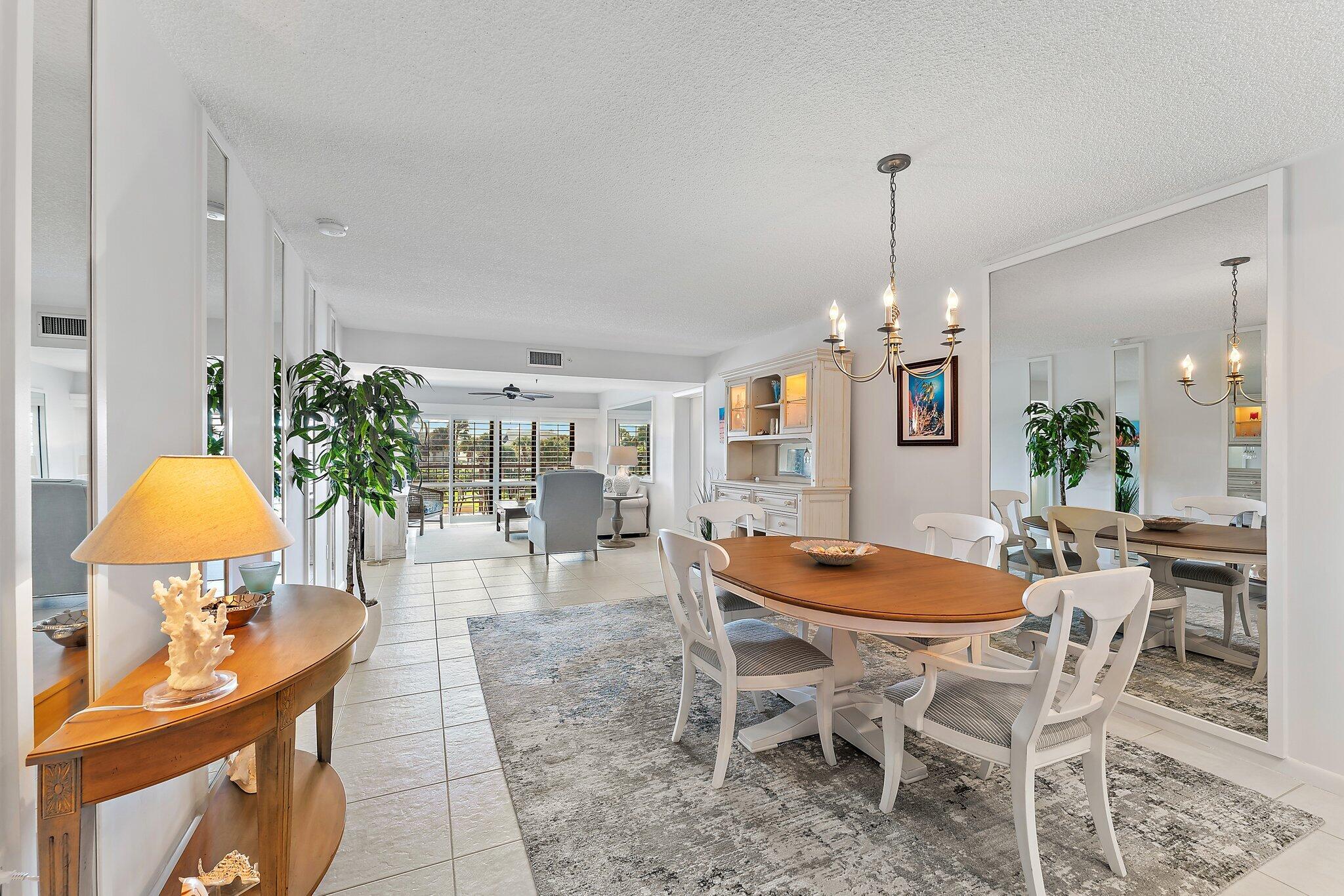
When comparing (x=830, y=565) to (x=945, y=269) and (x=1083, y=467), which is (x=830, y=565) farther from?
(x=945, y=269)

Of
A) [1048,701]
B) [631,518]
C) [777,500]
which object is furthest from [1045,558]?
[631,518]

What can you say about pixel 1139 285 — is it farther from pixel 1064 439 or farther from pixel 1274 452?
pixel 1274 452

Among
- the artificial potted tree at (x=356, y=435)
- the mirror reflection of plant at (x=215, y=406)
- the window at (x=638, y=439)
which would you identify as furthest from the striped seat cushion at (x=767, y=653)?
the window at (x=638, y=439)

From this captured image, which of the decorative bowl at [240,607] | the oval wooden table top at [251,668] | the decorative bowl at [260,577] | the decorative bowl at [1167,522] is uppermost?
the decorative bowl at [1167,522]

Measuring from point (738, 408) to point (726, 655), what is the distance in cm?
393

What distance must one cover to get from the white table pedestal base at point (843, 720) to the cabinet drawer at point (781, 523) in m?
2.11

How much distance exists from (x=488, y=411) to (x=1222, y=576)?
9.97 meters

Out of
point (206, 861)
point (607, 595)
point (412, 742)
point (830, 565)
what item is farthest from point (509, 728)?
point (607, 595)

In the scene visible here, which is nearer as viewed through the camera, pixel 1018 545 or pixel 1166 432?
pixel 1166 432

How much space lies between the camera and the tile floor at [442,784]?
1.70m

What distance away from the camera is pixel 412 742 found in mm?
2490

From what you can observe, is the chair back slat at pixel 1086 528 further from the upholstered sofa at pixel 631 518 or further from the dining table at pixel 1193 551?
the upholstered sofa at pixel 631 518

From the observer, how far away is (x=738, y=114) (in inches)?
78.7

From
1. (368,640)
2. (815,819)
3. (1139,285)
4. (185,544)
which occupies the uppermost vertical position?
(1139,285)
